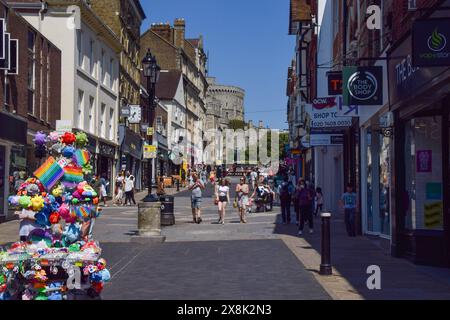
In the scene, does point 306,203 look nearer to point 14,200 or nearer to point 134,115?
point 14,200

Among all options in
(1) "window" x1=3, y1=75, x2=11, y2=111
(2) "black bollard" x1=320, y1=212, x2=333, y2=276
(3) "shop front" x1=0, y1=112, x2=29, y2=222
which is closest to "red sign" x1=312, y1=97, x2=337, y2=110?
(2) "black bollard" x1=320, y1=212, x2=333, y2=276

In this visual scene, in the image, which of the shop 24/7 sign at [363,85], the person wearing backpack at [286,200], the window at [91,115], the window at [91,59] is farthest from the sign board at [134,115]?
the shop 24/7 sign at [363,85]

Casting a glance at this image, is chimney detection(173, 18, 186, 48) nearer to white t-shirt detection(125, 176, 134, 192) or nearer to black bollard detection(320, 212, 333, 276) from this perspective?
white t-shirt detection(125, 176, 134, 192)

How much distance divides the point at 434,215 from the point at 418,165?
1063mm

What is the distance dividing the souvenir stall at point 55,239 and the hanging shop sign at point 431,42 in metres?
5.23

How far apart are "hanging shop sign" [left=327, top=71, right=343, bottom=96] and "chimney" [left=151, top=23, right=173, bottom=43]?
59315mm

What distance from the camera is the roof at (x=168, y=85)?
7069 cm

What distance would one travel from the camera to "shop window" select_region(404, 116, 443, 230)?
42.5 feet

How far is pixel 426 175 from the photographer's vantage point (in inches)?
520

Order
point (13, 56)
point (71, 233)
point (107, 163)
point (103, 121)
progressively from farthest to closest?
point (107, 163) → point (103, 121) → point (13, 56) → point (71, 233)

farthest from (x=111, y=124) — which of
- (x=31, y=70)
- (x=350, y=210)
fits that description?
(x=350, y=210)

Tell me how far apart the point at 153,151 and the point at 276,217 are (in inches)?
301

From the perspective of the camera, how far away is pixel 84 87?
3566 cm
